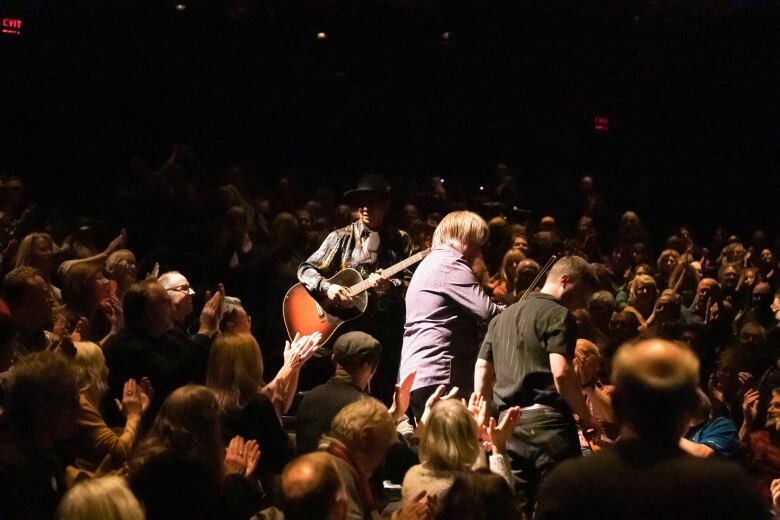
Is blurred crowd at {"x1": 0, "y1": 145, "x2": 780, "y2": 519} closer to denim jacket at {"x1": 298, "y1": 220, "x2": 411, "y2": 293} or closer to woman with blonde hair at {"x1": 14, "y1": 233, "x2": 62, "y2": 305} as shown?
woman with blonde hair at {"x1": 14, "y1": 233, "x2": 62, "y2": 305}

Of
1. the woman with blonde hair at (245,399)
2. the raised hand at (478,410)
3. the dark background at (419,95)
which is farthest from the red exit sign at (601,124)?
the woman with blonde hair at (245,399)

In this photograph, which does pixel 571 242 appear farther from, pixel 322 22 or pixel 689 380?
pixel 689 380

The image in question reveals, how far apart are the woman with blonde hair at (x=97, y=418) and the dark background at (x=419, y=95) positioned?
19.4 ft

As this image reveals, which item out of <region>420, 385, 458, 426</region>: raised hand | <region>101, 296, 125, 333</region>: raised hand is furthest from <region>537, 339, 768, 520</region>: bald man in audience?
<region>101, 296, 125, 333</region>: raised hand

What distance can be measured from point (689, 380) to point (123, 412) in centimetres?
271

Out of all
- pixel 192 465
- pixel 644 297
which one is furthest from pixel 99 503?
pixel 644 297

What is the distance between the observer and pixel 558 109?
603 inches

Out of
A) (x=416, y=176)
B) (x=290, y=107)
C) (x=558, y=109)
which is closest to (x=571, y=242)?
(x=416, y=176)

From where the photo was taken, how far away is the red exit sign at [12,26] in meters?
12.0

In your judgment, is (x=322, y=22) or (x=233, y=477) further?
(x=322, y=22)

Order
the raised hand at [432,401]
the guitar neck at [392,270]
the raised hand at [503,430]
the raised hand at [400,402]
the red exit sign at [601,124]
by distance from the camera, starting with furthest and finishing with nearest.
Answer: the red exit sign at [601,124] → the guitar neck at [392,270] → the raised hand at [400,402] → the raised hand at [432,401] → the raised hand at [503,430]

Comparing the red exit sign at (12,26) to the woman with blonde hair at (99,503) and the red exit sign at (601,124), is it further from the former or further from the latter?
the woman with blonde hair at (99,503)

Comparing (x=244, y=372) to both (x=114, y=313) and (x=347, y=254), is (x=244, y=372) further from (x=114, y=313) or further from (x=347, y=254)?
(x=347, y=254)

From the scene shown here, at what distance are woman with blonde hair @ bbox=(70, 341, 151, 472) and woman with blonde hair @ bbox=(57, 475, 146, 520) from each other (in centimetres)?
124
